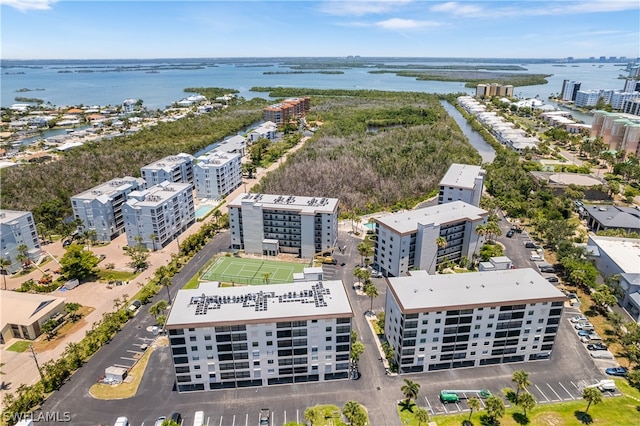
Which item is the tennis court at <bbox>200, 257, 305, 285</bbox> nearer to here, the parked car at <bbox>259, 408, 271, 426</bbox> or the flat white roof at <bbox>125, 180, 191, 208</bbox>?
the flat white roof at <bbox>125, 180, 191, 208</bbox>

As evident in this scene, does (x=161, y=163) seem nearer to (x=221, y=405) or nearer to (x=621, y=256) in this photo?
(x=221, y=405)

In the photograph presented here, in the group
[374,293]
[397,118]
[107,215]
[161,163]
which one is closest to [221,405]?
[374,293]

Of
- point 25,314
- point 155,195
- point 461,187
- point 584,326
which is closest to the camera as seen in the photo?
point 25,314

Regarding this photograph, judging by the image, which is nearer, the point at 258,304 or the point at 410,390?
the point at 410,390

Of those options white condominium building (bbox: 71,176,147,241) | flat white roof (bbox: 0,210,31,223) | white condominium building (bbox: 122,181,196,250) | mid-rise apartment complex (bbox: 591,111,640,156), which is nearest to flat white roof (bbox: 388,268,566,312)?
white condominium building (bbox: 122,181,196,250)

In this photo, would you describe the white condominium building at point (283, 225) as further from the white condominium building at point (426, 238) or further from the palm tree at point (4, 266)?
the palm tree at point (4, 266)

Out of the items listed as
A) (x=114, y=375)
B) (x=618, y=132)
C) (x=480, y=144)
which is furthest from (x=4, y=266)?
(x=618, y=132)

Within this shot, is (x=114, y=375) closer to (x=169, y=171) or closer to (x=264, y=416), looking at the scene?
(x=264, y=416)
